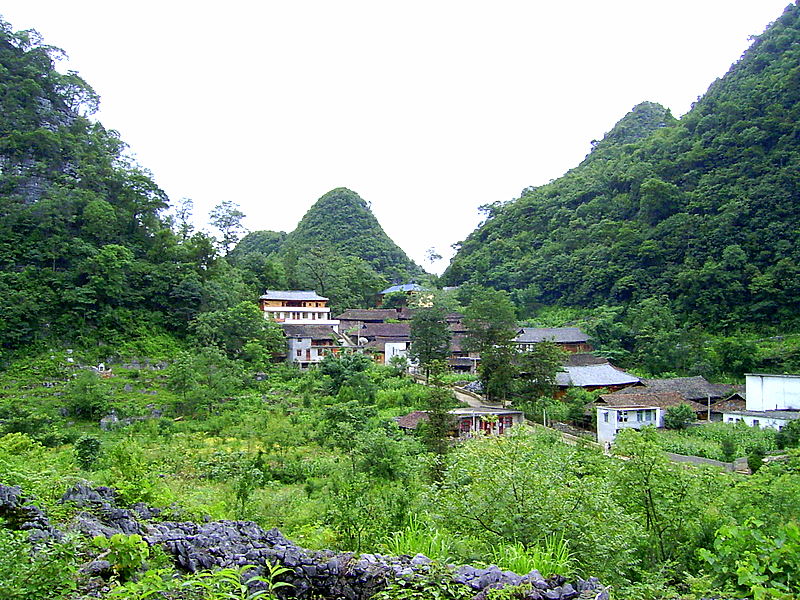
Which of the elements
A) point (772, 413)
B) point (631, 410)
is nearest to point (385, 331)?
point (631, 410)

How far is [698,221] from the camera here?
3397 cm

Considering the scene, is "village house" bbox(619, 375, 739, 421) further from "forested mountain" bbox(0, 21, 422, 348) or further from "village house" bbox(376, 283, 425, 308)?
"forested mountain" bbox(0, 21, 422, 348)

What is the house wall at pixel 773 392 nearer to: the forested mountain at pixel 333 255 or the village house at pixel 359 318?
the village house at pixel 359 318

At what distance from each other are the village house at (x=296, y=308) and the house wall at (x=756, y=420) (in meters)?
22.6

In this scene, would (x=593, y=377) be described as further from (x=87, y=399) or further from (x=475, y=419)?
(x=87, y=399)

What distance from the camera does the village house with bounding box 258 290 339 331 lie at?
35.1m

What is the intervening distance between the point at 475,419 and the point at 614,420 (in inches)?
208

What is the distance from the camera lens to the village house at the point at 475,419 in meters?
18.6

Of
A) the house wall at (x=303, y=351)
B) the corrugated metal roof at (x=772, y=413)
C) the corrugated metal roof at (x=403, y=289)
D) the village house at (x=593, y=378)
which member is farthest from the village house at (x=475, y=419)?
the corrugated metal roof at (x=403, y=289)

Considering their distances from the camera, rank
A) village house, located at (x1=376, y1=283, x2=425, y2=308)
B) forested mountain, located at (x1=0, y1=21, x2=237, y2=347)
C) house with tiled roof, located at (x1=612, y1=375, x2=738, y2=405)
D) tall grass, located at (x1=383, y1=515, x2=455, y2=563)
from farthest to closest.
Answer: village house, located at (x1=376, y1=283, x2=425, y2=308), forested mountain, located at (x1=0, y1=21, x2=237, y2=347), house with tiled roof, located at (x1=612, y1=375, x2=738, y2=405), tall grass, located at (x1=383, y1=515, x2=455, y2=563)

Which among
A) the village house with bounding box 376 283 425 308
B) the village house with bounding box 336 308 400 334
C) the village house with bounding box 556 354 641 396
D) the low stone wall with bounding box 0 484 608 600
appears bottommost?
the village house with bounding box 556 354 641 396

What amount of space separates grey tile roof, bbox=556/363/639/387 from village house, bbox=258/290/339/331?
15.9m

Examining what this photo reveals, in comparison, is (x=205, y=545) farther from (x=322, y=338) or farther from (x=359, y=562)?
(x=322, y=338)

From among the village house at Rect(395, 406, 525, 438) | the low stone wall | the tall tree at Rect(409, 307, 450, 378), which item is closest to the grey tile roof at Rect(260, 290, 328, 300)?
the tall tree at Rect(409, 307, 450, 378)
